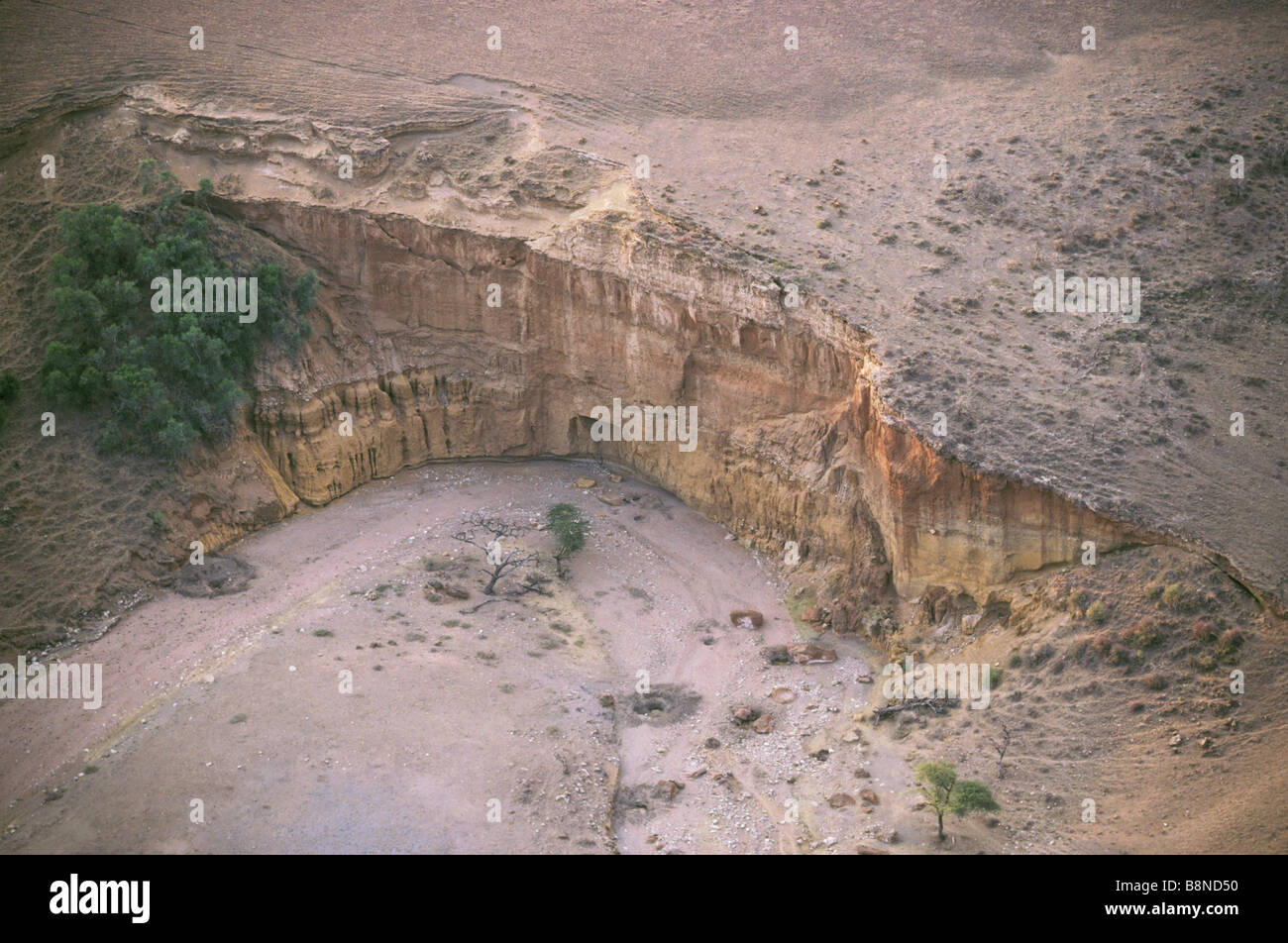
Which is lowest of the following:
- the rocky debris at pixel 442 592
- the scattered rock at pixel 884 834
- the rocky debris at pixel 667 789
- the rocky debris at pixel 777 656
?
the scattered rock at pixel 884 834

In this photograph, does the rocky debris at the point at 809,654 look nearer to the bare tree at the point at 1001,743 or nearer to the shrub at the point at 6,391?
the bare tree at the point at 1001,743

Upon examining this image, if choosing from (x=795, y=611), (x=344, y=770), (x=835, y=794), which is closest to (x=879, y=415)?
(x=795, y=611)

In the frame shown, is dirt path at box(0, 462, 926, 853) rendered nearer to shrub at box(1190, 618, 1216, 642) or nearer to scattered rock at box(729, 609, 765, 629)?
scattered rock at box(729, 609, 765, 629)

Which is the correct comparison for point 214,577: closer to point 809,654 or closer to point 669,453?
point 669,453

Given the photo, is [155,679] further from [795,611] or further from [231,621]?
[795,611]

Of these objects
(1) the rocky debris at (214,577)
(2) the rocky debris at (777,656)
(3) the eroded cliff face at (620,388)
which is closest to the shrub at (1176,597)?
(3) the eroded cliff face at (620,388)

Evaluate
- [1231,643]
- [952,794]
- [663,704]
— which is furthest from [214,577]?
[1231,643]

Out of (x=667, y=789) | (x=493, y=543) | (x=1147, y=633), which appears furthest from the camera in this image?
(x=493, y=543)
